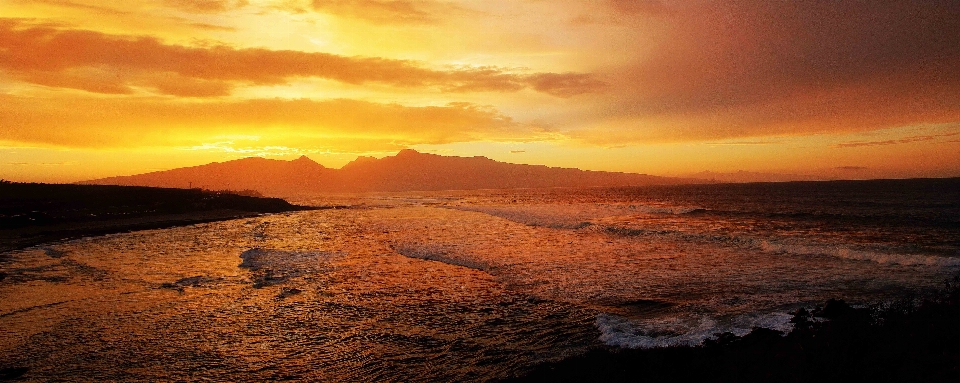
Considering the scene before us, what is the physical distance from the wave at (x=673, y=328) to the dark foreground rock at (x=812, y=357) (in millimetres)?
872

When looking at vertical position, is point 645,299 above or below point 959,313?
below

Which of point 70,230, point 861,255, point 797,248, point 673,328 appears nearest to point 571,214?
point 797,248

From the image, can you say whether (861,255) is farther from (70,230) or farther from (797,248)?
(70,230)

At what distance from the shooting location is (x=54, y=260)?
2675 centimetres

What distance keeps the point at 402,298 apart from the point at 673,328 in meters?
9.76

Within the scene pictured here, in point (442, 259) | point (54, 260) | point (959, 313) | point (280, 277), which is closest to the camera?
point (959, 313)

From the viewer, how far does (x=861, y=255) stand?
2855cm

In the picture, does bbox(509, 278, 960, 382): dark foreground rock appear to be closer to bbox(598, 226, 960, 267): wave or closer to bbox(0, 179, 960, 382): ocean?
bbox(0, 179, 960, 382): ocean

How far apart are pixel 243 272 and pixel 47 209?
158 ft

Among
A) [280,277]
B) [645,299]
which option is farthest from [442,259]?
[645,299]

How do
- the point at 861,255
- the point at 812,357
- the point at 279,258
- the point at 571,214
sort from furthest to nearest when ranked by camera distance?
the point at 571,214
the point at 279,258
the point at 861,255
the point at 812,357

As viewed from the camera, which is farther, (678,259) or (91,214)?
(91,214)

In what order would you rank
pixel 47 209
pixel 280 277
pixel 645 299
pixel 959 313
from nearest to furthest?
pixel 959 313 → pixel 645 299 → pixel 280 277 → pixel 47 209

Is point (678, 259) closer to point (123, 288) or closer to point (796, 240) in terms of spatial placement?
point (796, 240)
